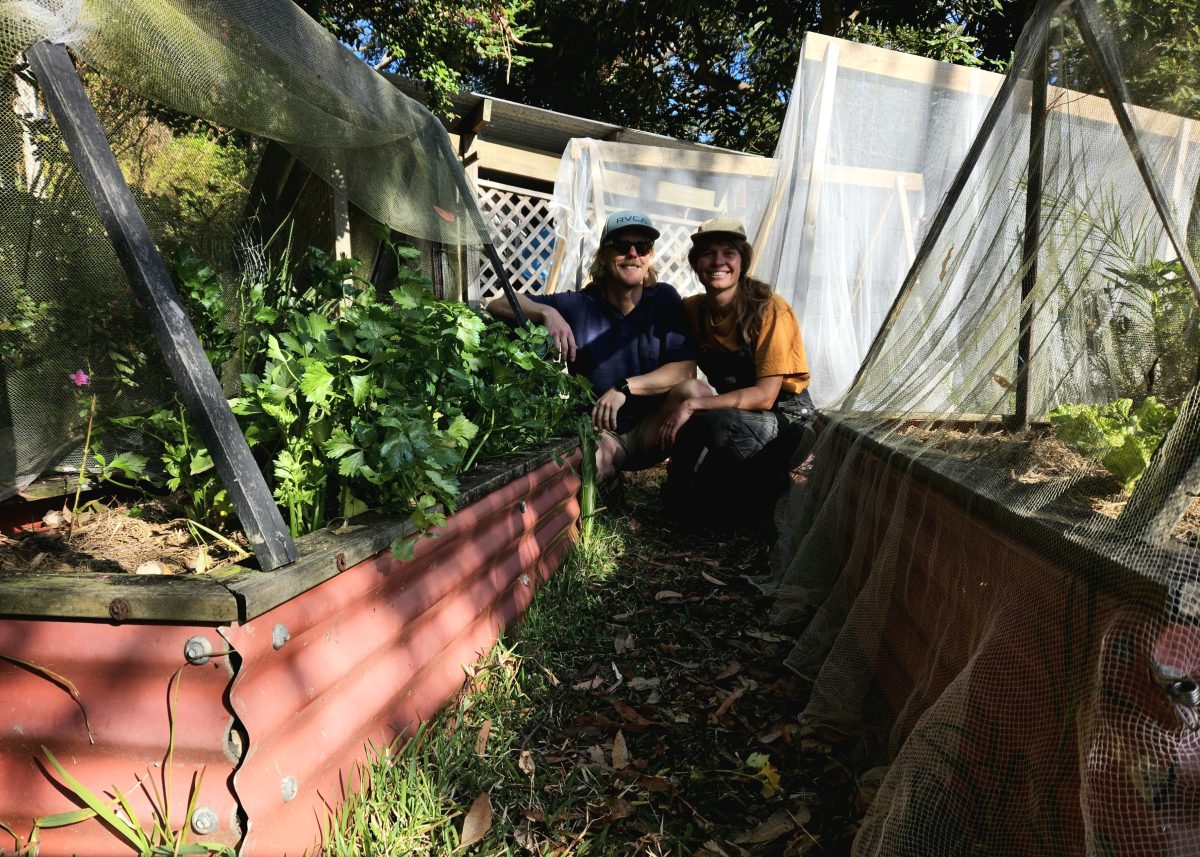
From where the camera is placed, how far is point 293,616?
1256 millimetres

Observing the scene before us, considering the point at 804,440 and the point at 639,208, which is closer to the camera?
the point at 804,440

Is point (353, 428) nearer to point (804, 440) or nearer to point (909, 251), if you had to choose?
point (804, 440)

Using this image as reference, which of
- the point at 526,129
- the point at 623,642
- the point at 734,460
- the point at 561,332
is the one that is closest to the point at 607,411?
the point at 561,332

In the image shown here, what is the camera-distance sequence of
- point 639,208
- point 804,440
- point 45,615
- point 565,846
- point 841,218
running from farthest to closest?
point 639,208
point 841,218
point 804,440
point 565,846
point 45,615

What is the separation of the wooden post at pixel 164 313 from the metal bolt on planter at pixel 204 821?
0.37m

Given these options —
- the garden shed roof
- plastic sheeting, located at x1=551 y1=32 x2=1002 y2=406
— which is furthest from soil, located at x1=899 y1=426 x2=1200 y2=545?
the garden shed roof

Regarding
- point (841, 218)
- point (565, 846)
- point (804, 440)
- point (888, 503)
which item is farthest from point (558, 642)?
point (841, 218)

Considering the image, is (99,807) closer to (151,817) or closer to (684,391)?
(151,817)

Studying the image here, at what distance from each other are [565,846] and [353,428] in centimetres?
99

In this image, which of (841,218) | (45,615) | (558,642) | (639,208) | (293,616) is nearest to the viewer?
(45,615)

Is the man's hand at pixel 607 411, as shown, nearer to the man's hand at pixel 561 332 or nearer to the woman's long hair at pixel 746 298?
the man's hand at pixel 561 332

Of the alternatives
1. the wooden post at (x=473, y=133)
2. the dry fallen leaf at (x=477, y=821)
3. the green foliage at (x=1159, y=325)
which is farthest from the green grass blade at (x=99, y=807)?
the wooden post at (x=473, y=133)

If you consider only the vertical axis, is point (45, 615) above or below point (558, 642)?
above

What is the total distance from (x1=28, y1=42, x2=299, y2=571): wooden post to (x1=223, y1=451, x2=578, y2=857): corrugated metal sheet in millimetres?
155
